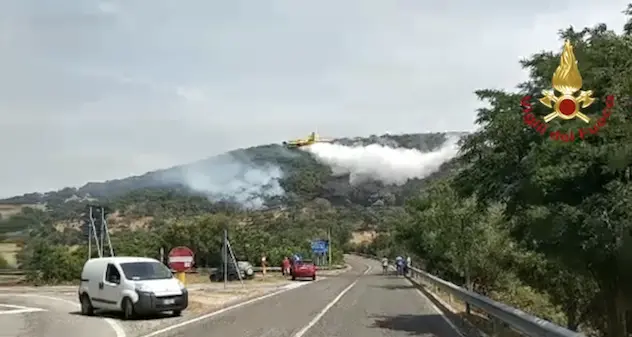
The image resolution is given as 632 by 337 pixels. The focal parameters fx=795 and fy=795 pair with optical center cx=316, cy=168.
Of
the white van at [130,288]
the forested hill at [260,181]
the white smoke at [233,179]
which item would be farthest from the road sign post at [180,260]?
the white smoke at [233,179]

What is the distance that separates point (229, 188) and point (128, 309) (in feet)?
459

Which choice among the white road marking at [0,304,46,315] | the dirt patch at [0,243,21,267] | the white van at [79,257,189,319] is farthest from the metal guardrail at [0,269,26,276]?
the white van at [79,257,189,319]

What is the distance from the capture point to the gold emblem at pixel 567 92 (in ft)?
46.8

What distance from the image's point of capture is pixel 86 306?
23.6 m

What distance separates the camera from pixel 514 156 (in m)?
17.6

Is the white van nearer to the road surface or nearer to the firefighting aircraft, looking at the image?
the road surface

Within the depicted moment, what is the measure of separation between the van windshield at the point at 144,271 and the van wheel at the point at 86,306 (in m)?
1.93

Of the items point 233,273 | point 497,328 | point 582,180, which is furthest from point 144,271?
point 233,273

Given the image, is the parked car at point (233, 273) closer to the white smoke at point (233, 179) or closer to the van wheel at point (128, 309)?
the van wheel at point (128, 309)

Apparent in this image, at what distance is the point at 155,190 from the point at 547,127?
132 meters

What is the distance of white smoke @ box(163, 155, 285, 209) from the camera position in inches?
5748

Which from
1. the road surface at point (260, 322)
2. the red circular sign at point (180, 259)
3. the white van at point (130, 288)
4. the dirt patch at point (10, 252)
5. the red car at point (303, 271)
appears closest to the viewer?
the road surface at point (260, 322)

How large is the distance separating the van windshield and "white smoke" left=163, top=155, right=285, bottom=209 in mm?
122020

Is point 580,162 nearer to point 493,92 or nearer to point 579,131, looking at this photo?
point 579,131
